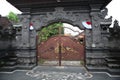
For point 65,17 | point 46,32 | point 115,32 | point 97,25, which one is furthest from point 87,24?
point 46,32

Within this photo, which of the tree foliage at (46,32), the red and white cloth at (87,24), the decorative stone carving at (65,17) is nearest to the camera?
the red and white cloth at (87,24)

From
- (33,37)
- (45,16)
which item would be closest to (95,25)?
(45,16)

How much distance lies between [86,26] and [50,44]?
8.95 feet

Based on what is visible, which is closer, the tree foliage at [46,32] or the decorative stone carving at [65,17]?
the decorative stone carving at [65,17]

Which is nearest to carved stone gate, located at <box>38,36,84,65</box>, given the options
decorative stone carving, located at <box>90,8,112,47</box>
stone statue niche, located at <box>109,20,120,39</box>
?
decorative stone carving, located at <box>90,8,112,47</box>

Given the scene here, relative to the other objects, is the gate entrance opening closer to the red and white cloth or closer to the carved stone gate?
the carved stone gate

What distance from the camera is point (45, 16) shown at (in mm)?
9070

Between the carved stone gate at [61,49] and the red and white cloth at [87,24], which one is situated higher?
the red and white cloth at [87,24]

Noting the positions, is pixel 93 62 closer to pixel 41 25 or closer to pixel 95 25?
pixel 95 25

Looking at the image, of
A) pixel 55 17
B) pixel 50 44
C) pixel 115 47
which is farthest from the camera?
pixel 50 44

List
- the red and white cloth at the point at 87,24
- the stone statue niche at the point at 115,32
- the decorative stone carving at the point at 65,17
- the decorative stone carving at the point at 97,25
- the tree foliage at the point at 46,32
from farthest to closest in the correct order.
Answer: the tree foliage at the point at 46,32, the decorative stone carving at the point at 65,17, the red and white cloth at the point at 87,24, the decorative stone carving at the point at 97,25, the stone statue niche at the point at 115,32

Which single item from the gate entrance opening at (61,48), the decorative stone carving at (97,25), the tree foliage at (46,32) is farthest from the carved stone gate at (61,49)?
the decorative stone carving at (97,25)

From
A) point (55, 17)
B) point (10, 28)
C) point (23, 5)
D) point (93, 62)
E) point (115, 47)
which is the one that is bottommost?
point (93, 62)

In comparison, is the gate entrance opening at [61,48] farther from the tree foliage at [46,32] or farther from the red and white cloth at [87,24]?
the red and white cloth at [87,24]
